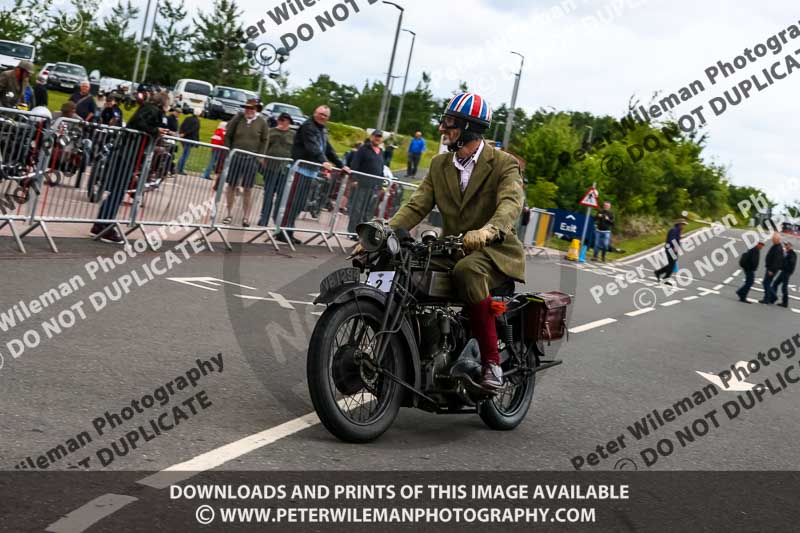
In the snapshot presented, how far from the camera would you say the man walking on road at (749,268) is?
88.0 feet

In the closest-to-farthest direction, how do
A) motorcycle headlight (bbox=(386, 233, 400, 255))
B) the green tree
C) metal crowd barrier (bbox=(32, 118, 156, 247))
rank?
motorcycle headlight (bbox=(386, 233, 400, 255))
metal crowd barrier (bbox=(32, 118, 156, 247))
the green tree

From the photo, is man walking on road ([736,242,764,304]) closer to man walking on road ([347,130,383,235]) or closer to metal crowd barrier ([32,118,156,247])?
man walking on road ([347,130,383,235])

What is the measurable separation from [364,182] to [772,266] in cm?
1476

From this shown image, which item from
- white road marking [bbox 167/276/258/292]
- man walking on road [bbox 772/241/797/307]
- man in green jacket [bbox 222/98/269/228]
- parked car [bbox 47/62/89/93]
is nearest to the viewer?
white road marking [bbox 167/276/258/292]

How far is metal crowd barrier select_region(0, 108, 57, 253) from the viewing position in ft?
34.4

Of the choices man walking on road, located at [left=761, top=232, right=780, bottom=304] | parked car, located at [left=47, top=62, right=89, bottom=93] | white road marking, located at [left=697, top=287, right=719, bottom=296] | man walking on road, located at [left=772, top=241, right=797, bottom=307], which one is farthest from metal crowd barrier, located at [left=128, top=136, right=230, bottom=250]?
parked car, located at [left=47, top=62, right=89, bottom=93]

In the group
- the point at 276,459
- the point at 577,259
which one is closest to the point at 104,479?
the point at 276,459

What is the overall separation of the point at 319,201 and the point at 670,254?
591 inches

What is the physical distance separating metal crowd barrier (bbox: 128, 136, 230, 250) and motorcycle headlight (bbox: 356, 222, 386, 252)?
770 centimetres

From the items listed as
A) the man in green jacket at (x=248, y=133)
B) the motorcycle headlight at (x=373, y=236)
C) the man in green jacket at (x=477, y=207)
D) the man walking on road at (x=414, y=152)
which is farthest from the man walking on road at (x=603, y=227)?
the motorcycle headlight at (x=373, y=236)

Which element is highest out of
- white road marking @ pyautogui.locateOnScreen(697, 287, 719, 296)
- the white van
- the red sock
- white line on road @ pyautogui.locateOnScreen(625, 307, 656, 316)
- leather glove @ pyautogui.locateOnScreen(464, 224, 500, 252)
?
the white van

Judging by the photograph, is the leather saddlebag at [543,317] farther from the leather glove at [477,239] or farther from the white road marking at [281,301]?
the white road marking at [281,301]

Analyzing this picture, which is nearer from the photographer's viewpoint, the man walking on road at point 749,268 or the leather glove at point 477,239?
the leather glove at point 477,239

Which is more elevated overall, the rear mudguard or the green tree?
the green tree
